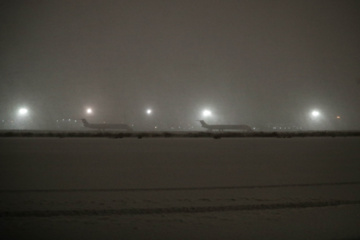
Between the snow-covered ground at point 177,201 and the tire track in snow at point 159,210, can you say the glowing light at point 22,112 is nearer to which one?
the snow-covered ground at point 177,201

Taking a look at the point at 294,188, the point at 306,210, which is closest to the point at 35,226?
the point at 306,210

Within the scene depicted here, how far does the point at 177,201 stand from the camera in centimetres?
324

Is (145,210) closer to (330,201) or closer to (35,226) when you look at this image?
(35,226)

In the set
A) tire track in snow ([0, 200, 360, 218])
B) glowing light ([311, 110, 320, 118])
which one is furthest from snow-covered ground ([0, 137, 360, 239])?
glowing light ([311, 110, 320, 118])

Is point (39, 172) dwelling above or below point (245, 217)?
above

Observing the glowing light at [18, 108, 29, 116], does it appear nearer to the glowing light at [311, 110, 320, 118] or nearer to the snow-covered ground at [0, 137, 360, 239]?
the snow-covered ground at [0, 137, 360, 239]

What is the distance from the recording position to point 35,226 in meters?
2.45

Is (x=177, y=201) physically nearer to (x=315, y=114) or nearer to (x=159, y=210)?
(x=159, y=210)

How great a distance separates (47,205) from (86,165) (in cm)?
269

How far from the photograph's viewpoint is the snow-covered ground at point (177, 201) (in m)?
2.40

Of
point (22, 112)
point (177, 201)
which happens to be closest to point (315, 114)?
point (177, 201)

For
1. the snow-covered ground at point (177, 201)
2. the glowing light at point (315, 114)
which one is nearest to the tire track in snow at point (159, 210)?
the snow-covered ground at point (177, 201)

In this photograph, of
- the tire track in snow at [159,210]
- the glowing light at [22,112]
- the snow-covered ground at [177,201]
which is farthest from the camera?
the glowing light at [22,112]

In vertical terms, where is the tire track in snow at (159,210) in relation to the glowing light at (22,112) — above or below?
below
